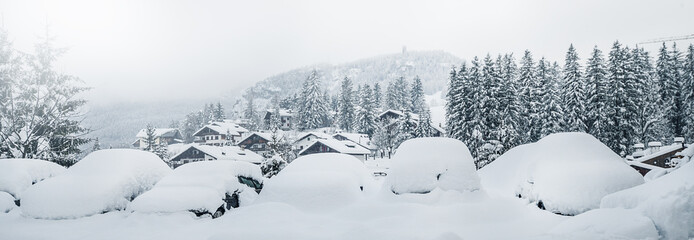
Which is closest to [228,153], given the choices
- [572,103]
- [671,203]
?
[572,103]

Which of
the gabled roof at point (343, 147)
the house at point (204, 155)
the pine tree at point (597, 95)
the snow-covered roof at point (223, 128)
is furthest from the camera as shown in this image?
the snow-covered roof at point (223, 128)

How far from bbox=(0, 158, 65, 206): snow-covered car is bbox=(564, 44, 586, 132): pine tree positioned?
3628 centimetres

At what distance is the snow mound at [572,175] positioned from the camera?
8.62 metres

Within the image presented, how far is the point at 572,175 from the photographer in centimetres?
899

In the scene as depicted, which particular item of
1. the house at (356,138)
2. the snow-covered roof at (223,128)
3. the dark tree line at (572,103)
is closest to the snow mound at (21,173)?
the dark tree line at (572,103)

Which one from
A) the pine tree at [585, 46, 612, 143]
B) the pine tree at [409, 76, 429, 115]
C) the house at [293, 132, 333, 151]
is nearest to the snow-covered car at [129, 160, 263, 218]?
the pine tree at [585, 46, 612, 143]

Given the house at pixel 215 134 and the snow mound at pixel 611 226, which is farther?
the house at pixel 215 134

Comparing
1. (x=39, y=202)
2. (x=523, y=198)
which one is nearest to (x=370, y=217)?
(x=523, y=198)

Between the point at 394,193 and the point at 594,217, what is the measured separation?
5.64 m

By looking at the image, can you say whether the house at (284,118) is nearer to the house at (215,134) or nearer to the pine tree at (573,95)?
the house at (215,134)

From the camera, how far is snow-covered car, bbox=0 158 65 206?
11.4 m

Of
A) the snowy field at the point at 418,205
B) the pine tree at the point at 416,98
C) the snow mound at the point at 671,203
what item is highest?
the pine tree at the point at 416,98

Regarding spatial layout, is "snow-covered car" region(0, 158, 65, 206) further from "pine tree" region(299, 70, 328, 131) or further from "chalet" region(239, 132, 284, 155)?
"pine tree" region(299, 70, 328, 131)

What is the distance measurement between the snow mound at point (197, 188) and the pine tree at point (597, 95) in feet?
104
